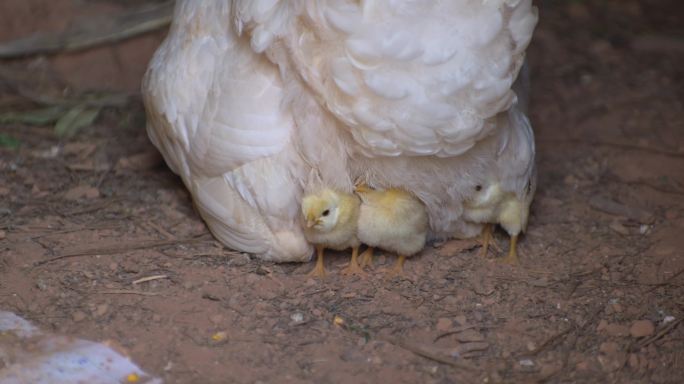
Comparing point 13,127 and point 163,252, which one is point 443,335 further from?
point 13,127

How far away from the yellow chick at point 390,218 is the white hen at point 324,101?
0.05 m

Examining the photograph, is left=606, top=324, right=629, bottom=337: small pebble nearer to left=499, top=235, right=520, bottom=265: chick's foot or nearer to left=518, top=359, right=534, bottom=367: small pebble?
left=518, top=359, right=534, bottom=367: small pebble

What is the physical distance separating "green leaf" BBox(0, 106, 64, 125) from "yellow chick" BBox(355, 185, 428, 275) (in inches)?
88.3

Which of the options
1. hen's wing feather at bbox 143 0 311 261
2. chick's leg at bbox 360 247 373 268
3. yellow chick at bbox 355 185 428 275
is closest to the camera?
hen's wing feather at bbox 143 0 311 261

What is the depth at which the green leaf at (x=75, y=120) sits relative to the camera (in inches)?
195

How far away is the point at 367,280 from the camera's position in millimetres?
3695

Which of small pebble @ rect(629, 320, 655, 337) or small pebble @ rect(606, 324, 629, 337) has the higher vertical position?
small pebble @ rect(606, 324, 629, 337)

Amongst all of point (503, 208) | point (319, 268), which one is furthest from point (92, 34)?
point (503, 208)

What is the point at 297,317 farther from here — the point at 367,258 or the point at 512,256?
the point at 512,256

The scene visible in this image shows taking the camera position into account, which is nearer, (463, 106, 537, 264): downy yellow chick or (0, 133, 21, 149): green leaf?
(463, 106, 537, 264): downy yellow chick

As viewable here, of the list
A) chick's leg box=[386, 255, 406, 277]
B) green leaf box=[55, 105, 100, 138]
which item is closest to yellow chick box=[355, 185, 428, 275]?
chick's leg box=[386, 255, 406, 277]

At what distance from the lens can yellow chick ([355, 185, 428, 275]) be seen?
352 centimetres

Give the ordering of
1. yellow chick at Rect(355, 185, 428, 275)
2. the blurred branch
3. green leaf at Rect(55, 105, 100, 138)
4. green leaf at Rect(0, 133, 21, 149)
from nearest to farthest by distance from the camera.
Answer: yellow chick at Rect(355, 185, 428, 275)
green leaf at Rect(0, 133, 21, 149)
green leaf at Rect(55, 105, 100, 138)
the blurred branch

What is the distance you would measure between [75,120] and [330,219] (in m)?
2.16
